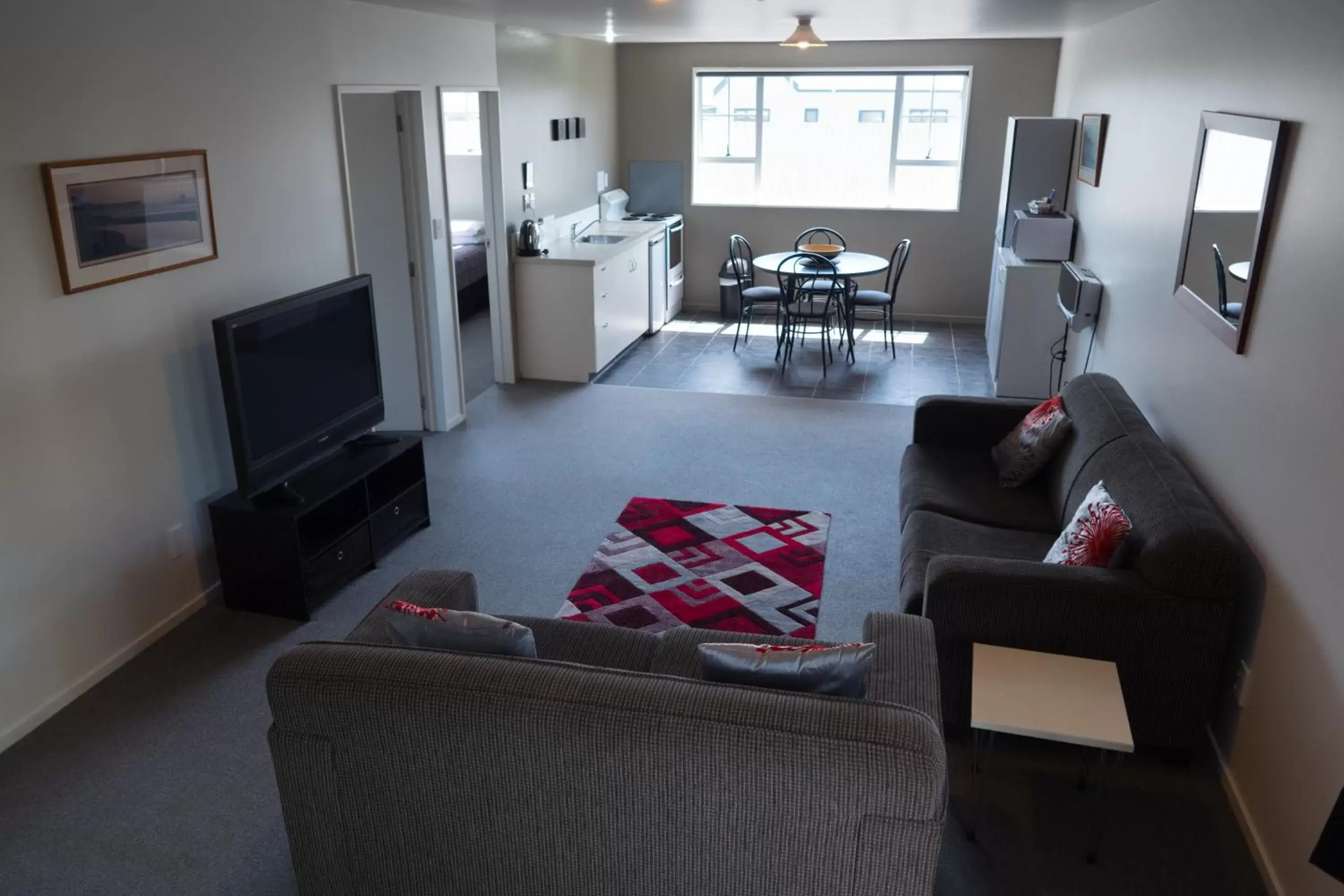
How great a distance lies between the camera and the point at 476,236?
8945 mm

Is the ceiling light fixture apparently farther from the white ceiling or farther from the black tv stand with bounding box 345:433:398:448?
the black tv stand with bounding box 345:433:398:448

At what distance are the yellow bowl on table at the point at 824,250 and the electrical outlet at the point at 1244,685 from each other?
16.0 feet

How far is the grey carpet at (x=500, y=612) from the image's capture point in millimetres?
2455

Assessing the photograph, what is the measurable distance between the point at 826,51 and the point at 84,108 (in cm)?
634

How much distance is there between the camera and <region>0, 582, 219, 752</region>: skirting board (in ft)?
9.68

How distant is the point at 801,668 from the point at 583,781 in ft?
1.63

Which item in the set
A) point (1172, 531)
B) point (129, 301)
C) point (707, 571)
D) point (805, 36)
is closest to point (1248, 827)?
point (1172, 531)

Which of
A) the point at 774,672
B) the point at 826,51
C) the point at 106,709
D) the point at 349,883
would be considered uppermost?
the point at 826,51

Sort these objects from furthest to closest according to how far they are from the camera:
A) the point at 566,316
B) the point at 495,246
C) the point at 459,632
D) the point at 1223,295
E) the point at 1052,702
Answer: the point at 566,316 → the point at 495,246 → the point at 1223,295 → the point at 1052,702 → the point at 459,632

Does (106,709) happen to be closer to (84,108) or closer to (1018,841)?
(84,108)

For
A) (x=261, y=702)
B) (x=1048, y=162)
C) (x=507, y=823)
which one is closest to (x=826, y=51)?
(x=1048, y=162)

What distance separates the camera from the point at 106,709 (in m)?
3.11

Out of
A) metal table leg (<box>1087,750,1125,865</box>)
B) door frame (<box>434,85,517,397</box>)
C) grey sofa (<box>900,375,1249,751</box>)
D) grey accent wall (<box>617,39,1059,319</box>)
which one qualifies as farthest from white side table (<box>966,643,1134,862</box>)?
grey accent wall (<box>617,39,1059,319</box>)

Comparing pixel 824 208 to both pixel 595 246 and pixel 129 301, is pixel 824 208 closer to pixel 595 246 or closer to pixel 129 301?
pixel 595 246
